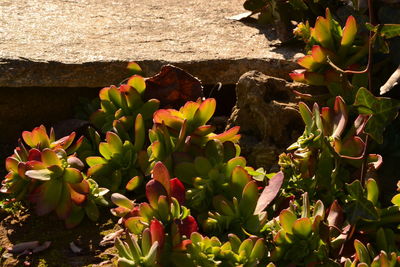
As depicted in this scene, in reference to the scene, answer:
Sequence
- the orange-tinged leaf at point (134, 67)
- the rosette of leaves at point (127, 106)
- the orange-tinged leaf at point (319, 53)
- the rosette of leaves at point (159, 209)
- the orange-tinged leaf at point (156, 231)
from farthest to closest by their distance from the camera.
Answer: the orange-tinged leaf at point (134, 67)
the rosette of leaves at point (127, 106)
the orange-tinged leaf at point (319, 53)
the rosette of leaves at point (159, 209)
the orange-tinged leaf at point (156, 231)

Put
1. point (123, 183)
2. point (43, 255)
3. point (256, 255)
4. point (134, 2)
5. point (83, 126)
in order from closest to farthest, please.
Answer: point (256, 255) < point (43, 255) < point (123, 183) < point (83, 126) < point (134, 2)

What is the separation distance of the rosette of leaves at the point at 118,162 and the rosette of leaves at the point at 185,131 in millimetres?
113

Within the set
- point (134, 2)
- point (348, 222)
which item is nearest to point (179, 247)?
point (348, 222)

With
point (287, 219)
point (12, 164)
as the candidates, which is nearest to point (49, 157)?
point (12, 164)

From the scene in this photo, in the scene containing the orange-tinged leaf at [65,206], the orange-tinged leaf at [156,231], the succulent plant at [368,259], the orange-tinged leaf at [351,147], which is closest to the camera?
the succulent plant at [368,259]

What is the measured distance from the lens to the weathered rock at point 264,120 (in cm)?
278

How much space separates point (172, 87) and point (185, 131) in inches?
16.4

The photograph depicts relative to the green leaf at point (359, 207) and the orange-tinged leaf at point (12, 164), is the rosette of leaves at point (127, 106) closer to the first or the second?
the orange-tinged leaf at point (12, 164)

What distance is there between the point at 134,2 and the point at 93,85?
97cm

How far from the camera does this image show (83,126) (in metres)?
3.07

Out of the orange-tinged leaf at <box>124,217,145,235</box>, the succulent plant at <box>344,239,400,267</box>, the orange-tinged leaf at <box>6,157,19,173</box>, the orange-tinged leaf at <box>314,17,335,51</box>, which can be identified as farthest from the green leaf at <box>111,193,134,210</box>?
the orange-tinged leaf at <box>314,17,335,51</box>

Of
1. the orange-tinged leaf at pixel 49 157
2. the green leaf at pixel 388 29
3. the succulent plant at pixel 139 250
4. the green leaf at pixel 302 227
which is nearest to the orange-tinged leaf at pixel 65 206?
the orange-tinged leaf at pixel 49 157

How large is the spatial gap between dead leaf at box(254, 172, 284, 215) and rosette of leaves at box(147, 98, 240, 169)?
305 mm

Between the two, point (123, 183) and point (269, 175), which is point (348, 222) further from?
point (123, 183)
